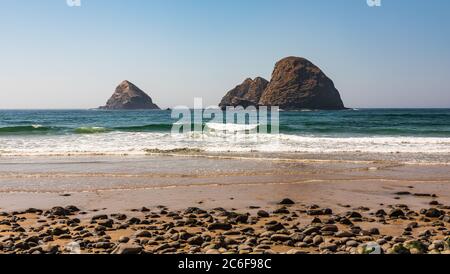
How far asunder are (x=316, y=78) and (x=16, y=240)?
14523cm

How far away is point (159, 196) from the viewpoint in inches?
418

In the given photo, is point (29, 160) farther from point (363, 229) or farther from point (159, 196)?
point (363, 229)

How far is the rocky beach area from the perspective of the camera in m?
5.99

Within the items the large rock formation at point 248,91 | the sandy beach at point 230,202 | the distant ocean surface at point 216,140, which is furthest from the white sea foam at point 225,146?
the large rock formation at point 248,91

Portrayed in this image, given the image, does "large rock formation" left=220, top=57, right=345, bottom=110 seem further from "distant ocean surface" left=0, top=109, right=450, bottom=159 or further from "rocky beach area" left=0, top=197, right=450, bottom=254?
"rocky beach area" left=0, top=197, right=450, bottom=254

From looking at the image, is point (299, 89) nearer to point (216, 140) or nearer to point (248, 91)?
point (248, 91)

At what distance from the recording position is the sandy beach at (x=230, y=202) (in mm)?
6559

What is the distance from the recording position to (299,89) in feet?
467

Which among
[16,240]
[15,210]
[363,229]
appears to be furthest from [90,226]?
[363,229]

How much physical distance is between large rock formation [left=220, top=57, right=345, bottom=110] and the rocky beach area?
429 ft

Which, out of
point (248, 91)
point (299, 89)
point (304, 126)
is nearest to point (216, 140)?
point (304, 126)

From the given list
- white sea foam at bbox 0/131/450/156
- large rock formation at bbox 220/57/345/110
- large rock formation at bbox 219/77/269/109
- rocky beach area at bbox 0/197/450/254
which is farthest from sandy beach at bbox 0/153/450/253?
large rock formation at bbox 219/77/269/109

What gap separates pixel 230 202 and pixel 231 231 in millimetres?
2731

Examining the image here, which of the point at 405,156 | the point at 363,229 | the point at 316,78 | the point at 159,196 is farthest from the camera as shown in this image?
the point at 316,78
